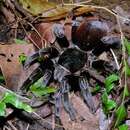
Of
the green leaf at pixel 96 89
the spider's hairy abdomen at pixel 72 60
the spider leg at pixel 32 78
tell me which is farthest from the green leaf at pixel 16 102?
the green leaf at pixel 96 89

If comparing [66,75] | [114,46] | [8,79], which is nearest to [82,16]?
[114,46]

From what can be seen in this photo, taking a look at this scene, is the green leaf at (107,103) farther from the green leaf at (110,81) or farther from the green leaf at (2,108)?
the green leaf at (2,108)

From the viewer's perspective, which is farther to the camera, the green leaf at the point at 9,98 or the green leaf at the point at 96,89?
the green leaf at the point at 96,89

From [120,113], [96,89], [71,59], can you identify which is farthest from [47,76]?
[120,113]

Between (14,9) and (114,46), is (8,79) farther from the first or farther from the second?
(114,46)

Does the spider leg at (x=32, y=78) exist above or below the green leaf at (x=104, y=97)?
above

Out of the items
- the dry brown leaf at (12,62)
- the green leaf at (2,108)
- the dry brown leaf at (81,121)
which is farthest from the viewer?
the dry brown leaf at (12,62)

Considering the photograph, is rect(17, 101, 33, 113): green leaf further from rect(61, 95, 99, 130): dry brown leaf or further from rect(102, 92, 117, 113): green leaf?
rect(102, 92, 117, 113): green leaf
